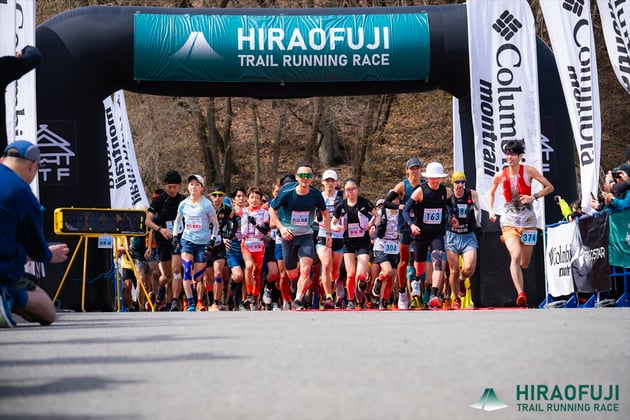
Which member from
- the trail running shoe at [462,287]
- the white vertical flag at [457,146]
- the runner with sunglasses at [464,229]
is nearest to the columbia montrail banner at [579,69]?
the runner with sunglasses at [464,229]

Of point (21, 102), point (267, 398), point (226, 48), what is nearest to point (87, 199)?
point (21, 102)

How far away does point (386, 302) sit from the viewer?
67.7 feet

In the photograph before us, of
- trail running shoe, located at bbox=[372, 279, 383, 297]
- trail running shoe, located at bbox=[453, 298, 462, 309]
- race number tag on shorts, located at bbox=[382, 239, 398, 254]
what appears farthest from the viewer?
trail running shoe, located at bbox=[372, 279, 383, 297]

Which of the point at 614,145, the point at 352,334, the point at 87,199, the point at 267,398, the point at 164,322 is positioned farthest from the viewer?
the point at 614,145

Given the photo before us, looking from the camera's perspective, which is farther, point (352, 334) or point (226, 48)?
Result: point (226, 48)

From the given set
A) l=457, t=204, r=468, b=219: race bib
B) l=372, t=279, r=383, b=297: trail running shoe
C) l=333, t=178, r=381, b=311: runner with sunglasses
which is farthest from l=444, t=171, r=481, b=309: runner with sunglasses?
l=372, t=279, r=383, b=297: trail running shoe

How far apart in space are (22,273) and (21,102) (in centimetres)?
743

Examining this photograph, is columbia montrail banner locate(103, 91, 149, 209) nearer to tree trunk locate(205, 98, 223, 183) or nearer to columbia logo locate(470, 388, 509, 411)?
tree trunk locate(205, 98, 223, 183)

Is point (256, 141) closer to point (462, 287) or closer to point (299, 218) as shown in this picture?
point (462, 287)

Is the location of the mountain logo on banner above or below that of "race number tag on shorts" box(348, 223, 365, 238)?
above

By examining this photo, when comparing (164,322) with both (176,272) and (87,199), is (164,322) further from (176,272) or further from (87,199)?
(176,272)

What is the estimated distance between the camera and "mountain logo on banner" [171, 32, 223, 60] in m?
17.8

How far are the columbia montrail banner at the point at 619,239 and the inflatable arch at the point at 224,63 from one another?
308 cm

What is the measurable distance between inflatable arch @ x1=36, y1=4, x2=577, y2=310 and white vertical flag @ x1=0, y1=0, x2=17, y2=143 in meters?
1.13
